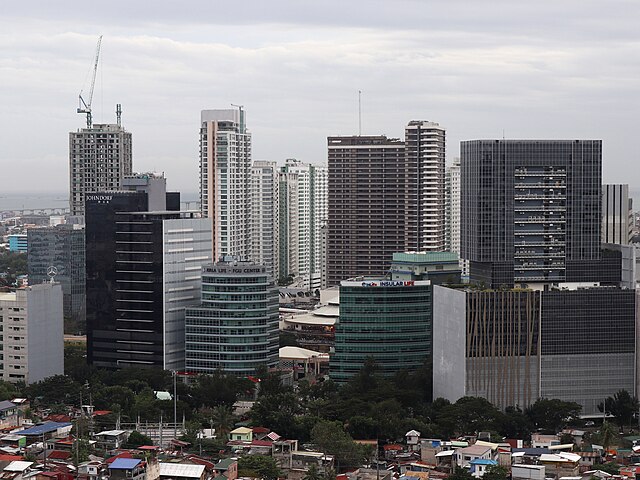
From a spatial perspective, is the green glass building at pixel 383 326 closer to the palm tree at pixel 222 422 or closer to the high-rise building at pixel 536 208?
the high-rise building at pixel 536 208

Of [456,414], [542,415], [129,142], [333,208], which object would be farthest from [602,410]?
[129,142]

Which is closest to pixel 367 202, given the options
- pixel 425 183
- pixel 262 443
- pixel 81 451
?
pixel 425 183

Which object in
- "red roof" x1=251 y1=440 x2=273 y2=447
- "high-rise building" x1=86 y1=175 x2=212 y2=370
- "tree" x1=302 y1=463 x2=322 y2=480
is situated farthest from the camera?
"high-rise building" x1=86 y1=175 x2=212 y2=370

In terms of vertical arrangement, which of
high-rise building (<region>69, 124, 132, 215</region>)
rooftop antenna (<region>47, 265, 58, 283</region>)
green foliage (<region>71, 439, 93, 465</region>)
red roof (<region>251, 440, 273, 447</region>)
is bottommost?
red roof (<region>251, 440, 273, 447</region>)

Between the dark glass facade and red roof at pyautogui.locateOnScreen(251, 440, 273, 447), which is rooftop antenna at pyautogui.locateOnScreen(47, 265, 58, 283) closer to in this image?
the dark glass facade

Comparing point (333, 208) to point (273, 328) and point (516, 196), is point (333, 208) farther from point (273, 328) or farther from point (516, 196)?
point (516, 196)

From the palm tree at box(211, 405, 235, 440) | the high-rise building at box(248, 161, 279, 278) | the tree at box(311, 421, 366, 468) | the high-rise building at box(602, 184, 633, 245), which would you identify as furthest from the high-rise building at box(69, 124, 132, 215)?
the tree at box(311, 421, 366, 468)
